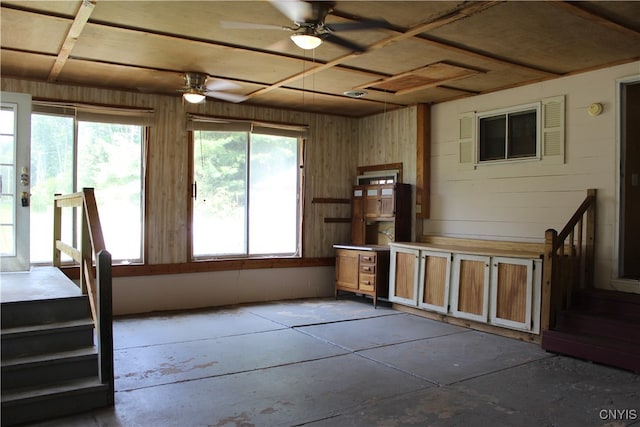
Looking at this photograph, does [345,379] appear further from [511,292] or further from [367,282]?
[367,282]

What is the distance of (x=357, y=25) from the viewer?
3748mm

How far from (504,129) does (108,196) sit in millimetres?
4949

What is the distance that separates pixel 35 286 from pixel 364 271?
4137 millimetres

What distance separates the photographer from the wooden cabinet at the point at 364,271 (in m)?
6.88

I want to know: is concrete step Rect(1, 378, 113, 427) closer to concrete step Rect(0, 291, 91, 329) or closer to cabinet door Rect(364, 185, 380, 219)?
concrete step Rect(0, 291, 91, 329)

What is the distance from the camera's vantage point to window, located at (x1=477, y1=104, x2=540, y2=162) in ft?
19.2

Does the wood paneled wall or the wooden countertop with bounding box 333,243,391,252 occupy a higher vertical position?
the wood paneled wall

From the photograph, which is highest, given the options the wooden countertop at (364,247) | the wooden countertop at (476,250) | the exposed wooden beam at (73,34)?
the exposed wooden beam at (73,34)

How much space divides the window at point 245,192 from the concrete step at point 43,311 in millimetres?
3020

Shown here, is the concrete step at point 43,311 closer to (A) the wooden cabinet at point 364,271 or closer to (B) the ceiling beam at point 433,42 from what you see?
(B) the ceiling beam at point 433,42

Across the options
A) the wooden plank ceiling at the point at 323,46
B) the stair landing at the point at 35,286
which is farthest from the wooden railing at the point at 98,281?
the wooden plank ceiling at the point at 323,46

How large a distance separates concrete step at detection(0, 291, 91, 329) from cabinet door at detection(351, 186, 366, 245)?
4518 mm

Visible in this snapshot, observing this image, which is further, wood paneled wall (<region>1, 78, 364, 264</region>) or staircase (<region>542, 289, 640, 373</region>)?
wood paneled wall (<region>1, 78, 364, 264</region>)

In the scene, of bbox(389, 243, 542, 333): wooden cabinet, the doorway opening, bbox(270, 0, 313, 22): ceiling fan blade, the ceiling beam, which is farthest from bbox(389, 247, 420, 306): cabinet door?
bbox(270, 0, 313, 22): ceiling fan blade
